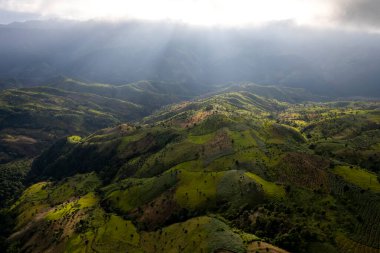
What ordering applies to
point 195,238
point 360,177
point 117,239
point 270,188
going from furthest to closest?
point 117,239 < point 360,177 < point 270,188 < point 195,238

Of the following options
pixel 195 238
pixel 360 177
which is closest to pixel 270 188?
pixel 360 177

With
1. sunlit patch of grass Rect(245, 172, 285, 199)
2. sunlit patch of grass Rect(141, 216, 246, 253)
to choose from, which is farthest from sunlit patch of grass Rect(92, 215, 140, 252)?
sunlit patch of grass Rect(245, 172, 285, 199)

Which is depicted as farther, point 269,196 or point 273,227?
point 269,196

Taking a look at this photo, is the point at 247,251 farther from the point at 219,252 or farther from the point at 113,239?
the point at 113,239

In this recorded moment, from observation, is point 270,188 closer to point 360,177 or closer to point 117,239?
point 360,177

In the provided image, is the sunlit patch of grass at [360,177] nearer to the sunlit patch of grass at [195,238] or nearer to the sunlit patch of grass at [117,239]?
the sunlit patch of grass at [195,238]

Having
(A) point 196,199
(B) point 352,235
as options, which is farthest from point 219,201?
(B) point 352,235

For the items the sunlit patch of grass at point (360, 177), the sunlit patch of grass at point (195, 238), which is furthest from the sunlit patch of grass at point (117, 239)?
the sunlit patch of grass at point (360, 177)

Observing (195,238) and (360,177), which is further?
(360,177)

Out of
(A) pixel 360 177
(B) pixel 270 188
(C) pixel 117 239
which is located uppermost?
(A) pixel 360 177
